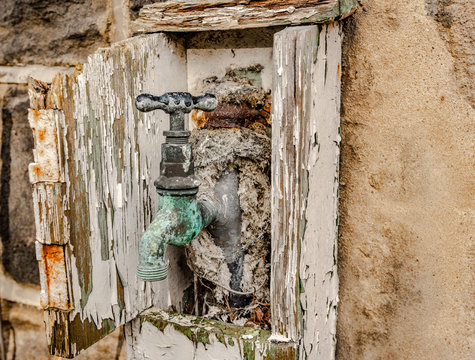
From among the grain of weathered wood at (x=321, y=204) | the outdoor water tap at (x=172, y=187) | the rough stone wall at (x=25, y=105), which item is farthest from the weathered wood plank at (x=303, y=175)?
the rough stone wall at (x=25, y=105)

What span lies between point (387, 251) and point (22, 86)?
0.79 metres

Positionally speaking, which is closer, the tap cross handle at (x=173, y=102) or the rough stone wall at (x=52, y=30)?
the tap cross handle at (x=173, y=102)

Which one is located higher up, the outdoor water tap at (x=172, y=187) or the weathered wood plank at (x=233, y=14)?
the weathered wood plank at (x=233, y=14)

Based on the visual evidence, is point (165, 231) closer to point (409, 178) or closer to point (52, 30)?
point (409, 178)

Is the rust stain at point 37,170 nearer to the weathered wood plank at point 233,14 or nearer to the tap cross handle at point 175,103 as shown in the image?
the tap cross handle at point 175,103

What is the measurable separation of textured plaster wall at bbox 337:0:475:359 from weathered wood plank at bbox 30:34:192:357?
303 millimetres

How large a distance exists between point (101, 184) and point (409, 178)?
1.46 ft

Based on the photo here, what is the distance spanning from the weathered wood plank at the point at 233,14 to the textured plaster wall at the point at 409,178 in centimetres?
9

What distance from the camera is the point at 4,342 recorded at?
44.2 inches

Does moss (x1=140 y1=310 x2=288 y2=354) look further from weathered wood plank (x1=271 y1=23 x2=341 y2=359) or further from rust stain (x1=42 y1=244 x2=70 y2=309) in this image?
rust stain (x1=42 y1=244 x2=70 y2=309)

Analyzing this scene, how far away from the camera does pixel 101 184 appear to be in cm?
66

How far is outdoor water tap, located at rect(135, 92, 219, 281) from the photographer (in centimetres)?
61

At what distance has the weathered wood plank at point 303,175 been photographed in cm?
61

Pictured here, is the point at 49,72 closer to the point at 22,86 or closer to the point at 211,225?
the point at 22,86
